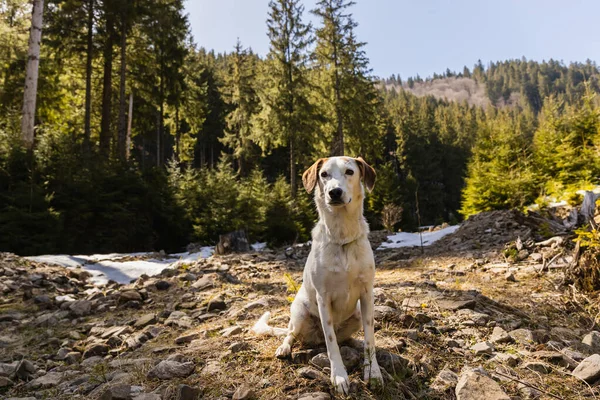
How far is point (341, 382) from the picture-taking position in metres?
2.25

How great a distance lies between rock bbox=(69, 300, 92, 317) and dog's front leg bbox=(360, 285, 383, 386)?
421 centimetres

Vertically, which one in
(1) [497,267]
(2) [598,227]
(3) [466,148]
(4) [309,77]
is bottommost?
(1) [497,267]

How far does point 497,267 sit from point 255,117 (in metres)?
17.2

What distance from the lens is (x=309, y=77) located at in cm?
2234

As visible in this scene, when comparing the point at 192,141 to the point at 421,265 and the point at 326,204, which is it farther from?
the point at 326,204

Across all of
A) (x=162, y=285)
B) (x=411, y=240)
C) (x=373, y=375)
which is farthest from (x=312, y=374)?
(x=411, y=240)

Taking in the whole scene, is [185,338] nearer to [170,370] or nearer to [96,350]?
[170,370]

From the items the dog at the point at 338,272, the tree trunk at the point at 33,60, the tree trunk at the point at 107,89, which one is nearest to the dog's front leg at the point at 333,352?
the dog at the point at 338,272

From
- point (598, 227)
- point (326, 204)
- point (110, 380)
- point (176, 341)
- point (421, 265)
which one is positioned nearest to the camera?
point (326, 204)

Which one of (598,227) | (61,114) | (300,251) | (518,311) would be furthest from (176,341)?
(61,114)

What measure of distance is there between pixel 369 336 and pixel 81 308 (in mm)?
4333

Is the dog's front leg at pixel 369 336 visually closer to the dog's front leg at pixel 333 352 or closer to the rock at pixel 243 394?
the dog's front leg at pixel 333 352

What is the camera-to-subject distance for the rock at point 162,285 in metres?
6.07

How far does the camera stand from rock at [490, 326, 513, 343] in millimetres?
2924
